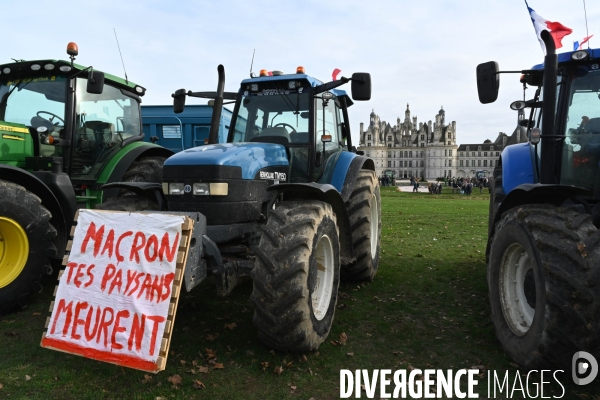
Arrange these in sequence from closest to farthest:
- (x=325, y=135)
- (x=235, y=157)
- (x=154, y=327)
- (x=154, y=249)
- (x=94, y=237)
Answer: (x=154, y=327) → (x=154, y=249) → (x=94, y=237) → (x=235, y=157) → (x=325, y=135)

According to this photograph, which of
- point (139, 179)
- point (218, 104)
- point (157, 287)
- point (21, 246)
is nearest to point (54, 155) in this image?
point (139, 179)

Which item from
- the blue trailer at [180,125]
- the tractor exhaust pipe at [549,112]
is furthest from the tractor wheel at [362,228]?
the blue trailer at [180,125]

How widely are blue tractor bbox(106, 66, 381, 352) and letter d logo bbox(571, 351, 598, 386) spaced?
1.88 metres

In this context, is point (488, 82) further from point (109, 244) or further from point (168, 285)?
point (109, 244)

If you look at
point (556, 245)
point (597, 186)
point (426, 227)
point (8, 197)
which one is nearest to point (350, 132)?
point (597, 186)

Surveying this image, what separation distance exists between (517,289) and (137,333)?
3112 mm

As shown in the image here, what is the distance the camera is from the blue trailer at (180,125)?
9.27m

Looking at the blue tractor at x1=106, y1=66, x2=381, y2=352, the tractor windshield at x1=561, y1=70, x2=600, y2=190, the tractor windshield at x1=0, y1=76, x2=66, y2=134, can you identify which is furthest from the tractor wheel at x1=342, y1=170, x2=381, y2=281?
the tractor windshield at x1=0, y1=76, x2=66, y2=134

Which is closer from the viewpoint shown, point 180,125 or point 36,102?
point 36,102

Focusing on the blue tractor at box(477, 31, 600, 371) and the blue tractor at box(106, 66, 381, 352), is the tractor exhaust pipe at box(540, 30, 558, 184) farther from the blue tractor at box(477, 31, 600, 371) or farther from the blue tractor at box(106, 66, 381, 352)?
the blue tractor at box(106, 66, 381, 352)

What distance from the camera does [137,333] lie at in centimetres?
317

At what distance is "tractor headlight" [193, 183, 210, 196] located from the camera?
4055 mm

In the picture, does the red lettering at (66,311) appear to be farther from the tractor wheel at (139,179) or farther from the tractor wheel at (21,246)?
the tractor wheel at (21,246)

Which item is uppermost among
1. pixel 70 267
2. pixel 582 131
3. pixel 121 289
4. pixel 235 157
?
pixel 582 131
